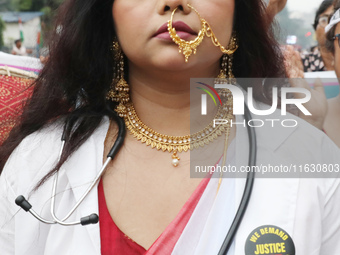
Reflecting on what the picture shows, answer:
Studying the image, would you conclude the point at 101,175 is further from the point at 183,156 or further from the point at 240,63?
the point at 240,63

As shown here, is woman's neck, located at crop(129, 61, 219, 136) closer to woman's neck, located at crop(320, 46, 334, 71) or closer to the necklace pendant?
the necklace pendant

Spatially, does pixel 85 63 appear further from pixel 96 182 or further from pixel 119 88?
pixel 96 182

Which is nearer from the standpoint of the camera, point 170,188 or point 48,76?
point 170,188

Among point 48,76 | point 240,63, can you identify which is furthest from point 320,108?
point 48,76

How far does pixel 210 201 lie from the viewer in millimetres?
1812

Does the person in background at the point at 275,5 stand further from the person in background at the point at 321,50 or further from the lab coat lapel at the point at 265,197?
the lab coat lapel at the point at 265,197

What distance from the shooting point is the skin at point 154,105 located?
5.79 ft

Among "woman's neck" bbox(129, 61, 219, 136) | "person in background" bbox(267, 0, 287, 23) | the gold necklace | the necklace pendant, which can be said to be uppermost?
"person in background" bbox(267, 0, 287, 23)

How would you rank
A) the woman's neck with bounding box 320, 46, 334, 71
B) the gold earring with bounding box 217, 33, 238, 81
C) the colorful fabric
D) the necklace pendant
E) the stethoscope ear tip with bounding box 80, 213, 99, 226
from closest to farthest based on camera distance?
the stethoscope ear tip with bounding box 80, 213, 99, 226
the necklace pendant
the gold earring with bounding box 217, 33, 238, 81
the colorful fabric
the woman's neck with bounding box 320, 46, 334, 71

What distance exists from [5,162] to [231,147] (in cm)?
86

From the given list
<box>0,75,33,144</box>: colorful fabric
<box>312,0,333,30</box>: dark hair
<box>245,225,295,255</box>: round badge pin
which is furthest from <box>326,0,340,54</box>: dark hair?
<box>0,75,33,144</box>: colorful fabric

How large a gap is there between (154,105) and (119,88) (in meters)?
0.16

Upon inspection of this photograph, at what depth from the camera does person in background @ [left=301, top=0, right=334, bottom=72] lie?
2944 millimetres

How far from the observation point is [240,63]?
215cm
